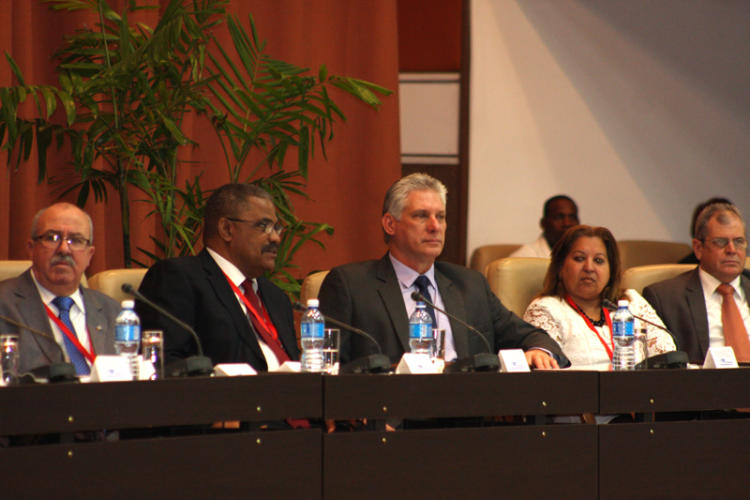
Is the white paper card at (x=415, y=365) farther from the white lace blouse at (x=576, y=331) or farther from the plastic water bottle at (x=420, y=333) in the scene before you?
the white lace blouse at (x=576, y=331)

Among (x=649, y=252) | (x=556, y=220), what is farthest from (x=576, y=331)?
(x=649, y=252)

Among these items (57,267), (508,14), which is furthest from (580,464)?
(508,14)

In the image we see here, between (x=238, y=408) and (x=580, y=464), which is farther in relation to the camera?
(x=580, y=464)

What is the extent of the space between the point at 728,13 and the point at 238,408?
17.6ft

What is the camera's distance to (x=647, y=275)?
13.6 feet

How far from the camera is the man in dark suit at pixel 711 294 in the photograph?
387cm

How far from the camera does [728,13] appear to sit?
6.57 m

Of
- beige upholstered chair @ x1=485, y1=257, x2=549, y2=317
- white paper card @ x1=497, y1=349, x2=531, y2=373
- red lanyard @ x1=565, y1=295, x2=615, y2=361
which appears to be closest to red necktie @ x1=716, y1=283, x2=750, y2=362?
red lanyard @ x1=565, y1=295, x2=615, y2=361

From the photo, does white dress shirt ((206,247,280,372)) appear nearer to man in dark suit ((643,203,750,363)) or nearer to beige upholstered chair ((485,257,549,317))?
beige upholstered chair ((485,257,549,317))

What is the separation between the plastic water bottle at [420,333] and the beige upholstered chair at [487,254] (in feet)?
8.58

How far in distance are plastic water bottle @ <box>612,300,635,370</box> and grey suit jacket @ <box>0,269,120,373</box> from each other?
1.47 metres

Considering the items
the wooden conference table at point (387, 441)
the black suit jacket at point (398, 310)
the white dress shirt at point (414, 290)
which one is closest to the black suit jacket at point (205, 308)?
the black suit jacket at point (398, 310)

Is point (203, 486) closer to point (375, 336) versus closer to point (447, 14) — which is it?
point (375, 336)

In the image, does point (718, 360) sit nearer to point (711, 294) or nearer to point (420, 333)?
point (420, 333)
